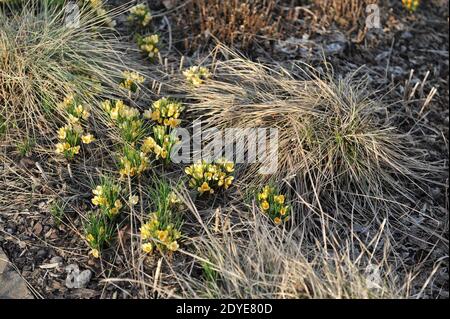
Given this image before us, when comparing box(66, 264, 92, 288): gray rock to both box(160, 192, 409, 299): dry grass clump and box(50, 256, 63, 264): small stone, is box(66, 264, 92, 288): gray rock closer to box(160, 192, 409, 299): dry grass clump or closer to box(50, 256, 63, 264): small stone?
box(50, 256, 63, 264): small stone

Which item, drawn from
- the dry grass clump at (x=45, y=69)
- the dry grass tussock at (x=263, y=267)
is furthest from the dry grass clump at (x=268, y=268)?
the dry grass clump at (x=45, y=69)

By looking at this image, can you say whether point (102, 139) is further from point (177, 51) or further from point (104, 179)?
point (177, 51)

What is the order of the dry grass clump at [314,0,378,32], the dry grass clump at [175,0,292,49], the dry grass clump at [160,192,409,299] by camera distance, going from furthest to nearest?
the dry grass clump at [314,0,378,32], the dry grass clump at [175,0,292,49], the dry grass clump at [160,192,409,299]

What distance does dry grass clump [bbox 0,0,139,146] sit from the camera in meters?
3.85

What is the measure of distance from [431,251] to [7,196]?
225cm

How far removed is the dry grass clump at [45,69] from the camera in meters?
3.85

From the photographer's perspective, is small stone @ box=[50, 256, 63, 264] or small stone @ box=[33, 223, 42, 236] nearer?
small stone @ box=[50, 256, 63, 264]

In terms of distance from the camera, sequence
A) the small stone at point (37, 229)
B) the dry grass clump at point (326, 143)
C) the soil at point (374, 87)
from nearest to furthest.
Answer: the soil at point (374, 87) < the small stone at point (37, 229) < the dry grass clump at point (326, 143)

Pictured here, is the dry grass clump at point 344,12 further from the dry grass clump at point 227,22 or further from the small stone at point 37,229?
the small stone at point 37,229

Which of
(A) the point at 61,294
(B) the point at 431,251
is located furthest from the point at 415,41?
(A) the point at 61,294

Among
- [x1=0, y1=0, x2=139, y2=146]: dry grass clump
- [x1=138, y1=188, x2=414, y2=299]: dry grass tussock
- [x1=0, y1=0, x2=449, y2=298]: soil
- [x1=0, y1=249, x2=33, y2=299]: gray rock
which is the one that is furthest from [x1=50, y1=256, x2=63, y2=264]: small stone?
[x1=0, y1=0, x2=139, y2=146]: dry grass clump

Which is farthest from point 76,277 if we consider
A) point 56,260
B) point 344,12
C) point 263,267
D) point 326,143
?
point 344,12

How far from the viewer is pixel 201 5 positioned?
4.80m

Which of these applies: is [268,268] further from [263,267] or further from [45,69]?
[45,69]
